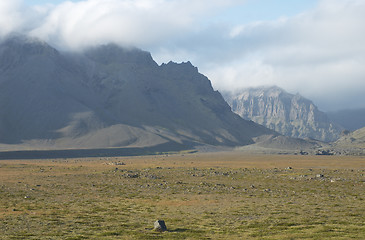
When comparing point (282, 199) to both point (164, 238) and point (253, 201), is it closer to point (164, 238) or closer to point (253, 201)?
point (253, 201)

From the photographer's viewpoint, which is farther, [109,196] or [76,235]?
[109,196]

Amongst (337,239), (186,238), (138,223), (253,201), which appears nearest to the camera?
(337,239)

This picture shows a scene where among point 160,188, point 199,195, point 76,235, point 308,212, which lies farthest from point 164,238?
point 160,188

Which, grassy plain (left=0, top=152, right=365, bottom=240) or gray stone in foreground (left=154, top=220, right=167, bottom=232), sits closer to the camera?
grassy plain (left=0, top=152, right=365, bottom=240)

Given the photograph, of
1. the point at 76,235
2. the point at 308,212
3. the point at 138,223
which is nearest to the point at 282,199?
the point at 308,212

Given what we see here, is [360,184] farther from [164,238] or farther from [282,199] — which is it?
[164,238]

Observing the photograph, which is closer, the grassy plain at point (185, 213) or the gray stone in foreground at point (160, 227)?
the grassy plain at point (185, 213)

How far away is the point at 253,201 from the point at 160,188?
23091 mm

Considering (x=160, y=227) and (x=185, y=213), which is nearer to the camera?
(x=160, y=227)

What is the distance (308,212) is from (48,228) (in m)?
26.1

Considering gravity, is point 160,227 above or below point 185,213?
above

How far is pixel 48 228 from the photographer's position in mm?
36906

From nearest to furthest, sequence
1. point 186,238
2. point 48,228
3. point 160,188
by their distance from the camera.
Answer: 1. point 186,238
2. point 48,228
3. point 160,188

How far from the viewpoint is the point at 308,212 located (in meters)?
44.4
